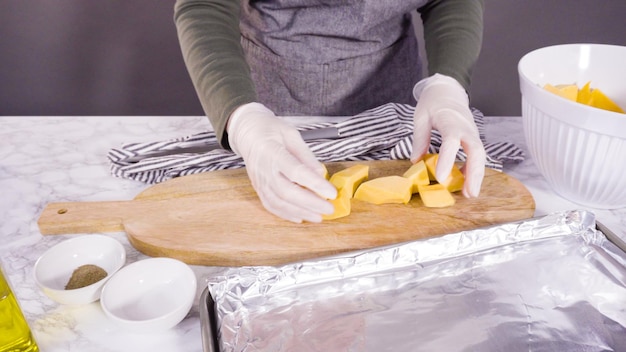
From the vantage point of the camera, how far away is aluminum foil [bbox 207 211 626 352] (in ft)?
2.28

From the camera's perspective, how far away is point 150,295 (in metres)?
0.74

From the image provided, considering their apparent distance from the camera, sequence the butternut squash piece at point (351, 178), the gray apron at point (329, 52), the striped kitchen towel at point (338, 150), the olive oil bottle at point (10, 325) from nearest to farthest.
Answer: the olive oil bottle at point (10, 325), the butternut squash piece at point (351, 178), the striped kitchen towel at point (338, 150), the gray apron at point (329, 52)

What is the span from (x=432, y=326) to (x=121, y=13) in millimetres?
2058

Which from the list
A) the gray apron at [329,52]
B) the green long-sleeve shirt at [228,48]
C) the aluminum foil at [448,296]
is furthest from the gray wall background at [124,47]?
the aluminum foil at [448,296]

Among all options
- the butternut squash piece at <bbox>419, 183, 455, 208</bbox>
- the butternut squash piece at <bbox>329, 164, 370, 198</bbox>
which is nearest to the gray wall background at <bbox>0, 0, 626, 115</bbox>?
the butternut squash piece at <bbox>329, 164, 370, 198</bbox>

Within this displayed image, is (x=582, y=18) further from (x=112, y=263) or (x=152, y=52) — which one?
(x=112, y=263)

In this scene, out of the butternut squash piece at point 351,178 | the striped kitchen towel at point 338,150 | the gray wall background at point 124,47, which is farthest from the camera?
the gray wall background at point 124,47

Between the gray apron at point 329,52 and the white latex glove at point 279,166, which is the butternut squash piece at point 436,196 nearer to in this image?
the white latex glove at point 279,166

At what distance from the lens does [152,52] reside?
7.66ft

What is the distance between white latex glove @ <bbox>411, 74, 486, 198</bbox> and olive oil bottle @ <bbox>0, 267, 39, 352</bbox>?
0.70 metres

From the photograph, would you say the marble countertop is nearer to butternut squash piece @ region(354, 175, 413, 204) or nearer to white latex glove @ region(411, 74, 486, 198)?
white latex glove @ region(411, 74, 486, 198)

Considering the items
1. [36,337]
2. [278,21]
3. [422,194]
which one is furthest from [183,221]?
[278,21]

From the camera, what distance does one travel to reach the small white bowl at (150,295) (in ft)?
2.23

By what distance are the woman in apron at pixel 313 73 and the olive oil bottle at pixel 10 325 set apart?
1.43 feet
